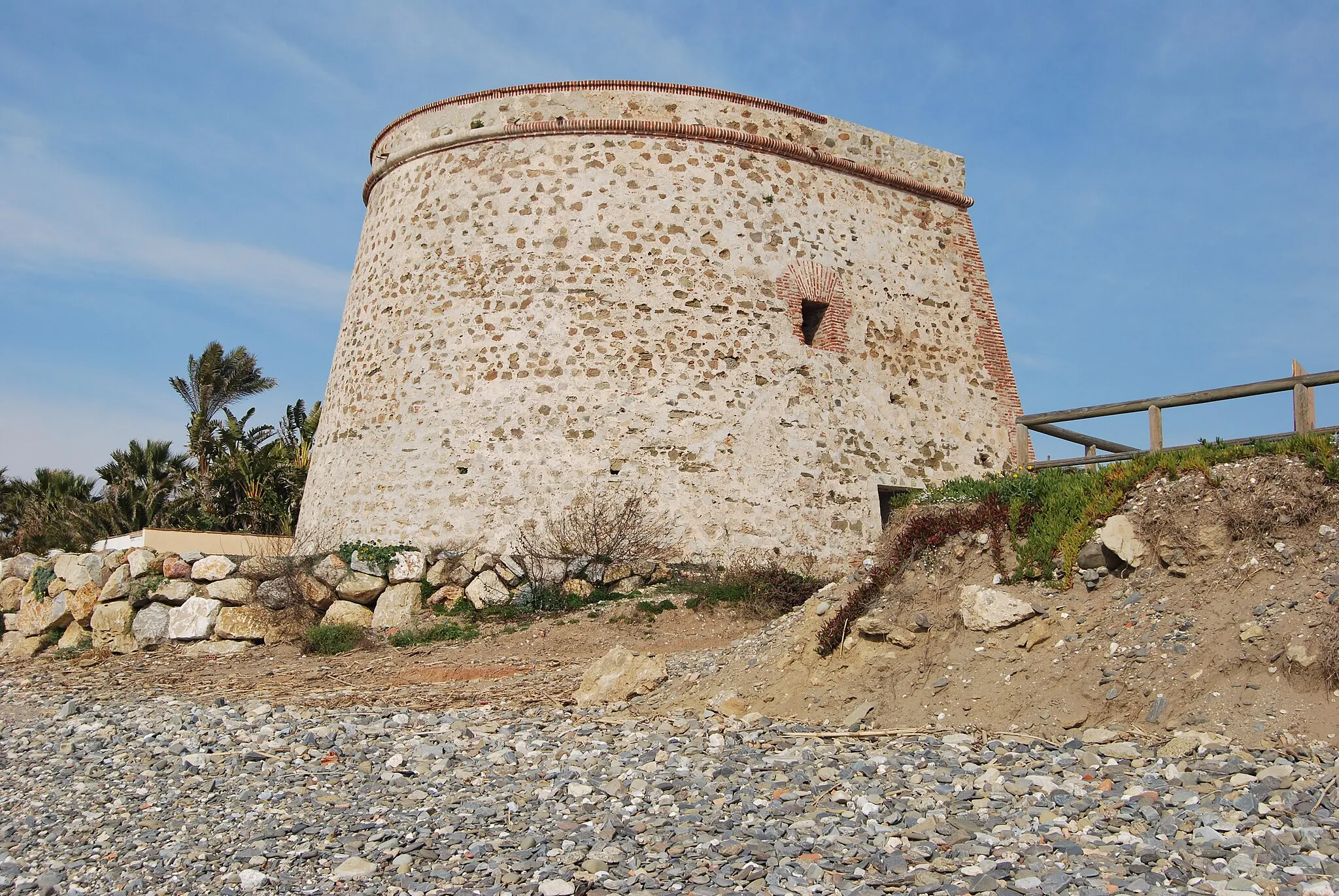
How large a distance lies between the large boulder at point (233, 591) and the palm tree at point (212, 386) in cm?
1044

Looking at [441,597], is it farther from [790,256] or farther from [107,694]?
[790,256]

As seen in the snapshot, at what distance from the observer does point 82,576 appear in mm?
16375

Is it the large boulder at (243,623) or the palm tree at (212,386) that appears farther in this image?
the palm tree at (212,386)

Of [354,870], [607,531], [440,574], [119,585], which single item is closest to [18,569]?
[119,585]

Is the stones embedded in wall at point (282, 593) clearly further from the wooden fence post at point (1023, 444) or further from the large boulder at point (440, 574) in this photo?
the wooden fence post at point (1023, 444)

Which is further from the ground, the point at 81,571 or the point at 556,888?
the point at 81,571

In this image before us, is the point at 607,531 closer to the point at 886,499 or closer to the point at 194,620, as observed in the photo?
the point at 886,499

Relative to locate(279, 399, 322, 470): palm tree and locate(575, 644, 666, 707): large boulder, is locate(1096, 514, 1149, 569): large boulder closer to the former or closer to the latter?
locate(575, 644, 666, 707): large boulder

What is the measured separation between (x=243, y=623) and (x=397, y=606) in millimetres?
2124

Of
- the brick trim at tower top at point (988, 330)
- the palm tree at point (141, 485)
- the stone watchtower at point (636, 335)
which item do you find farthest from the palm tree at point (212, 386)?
the brick trim at tower top at point (988, 330)

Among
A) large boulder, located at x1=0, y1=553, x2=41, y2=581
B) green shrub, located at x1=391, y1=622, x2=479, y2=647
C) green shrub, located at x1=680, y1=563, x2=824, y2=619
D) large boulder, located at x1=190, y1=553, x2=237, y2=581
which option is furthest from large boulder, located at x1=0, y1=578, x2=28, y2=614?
green shrub, located at x1=680, y1=563, x2=824, y2=619

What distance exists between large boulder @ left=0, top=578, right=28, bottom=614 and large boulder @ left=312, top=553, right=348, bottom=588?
581cm

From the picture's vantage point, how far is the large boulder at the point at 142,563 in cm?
1583

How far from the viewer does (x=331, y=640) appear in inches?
547
